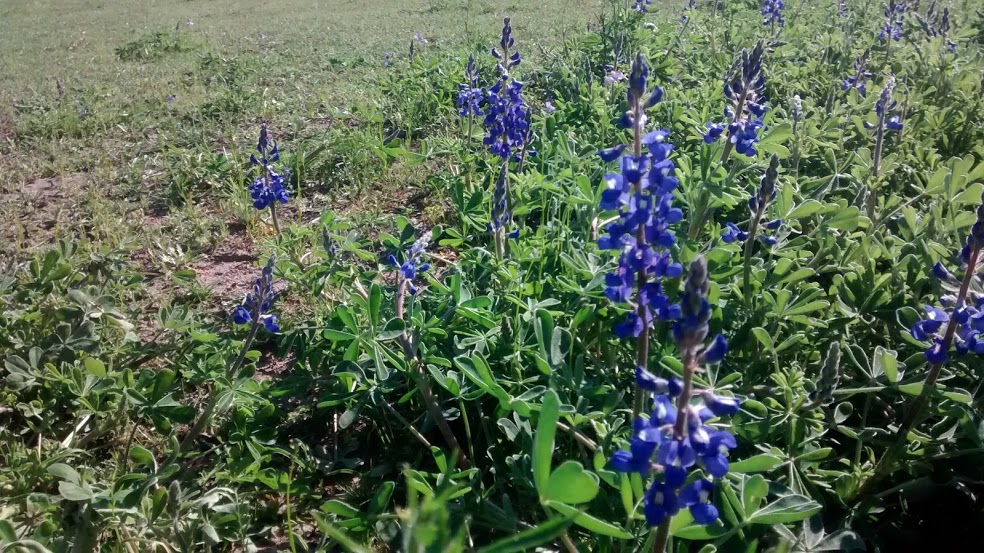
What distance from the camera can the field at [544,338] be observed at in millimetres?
1424

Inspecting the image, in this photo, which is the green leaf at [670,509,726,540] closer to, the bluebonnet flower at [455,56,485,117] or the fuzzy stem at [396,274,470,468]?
the fuzzy stem at [396,274,470,468]

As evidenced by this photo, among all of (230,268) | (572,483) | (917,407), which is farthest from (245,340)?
(917,407)

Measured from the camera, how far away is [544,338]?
1.82 meters

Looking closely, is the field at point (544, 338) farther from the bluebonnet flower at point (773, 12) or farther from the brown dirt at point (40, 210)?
the bluebonnet flower at point (773, 12)

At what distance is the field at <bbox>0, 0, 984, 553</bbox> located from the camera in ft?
4.67

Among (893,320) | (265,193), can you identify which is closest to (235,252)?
(265,193)

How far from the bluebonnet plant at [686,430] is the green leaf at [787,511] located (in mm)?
342

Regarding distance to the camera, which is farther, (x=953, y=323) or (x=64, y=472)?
(x=64, y=472)

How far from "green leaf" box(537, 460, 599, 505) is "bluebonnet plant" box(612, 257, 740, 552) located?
0.05 m

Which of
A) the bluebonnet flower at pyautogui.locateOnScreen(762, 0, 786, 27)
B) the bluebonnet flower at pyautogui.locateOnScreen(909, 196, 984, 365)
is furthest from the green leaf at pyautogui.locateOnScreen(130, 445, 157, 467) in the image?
the bluebonnet flower at pyautogui.locateOnScreen(762, 0, 786, 27)

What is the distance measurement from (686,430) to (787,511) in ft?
1.49

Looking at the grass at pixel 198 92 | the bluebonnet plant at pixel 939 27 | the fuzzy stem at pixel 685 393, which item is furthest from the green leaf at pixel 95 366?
the bluebonnet plant at pixel 939 27

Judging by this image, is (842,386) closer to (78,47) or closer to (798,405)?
(798,405)

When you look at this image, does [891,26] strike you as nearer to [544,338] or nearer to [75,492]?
[544,338]
